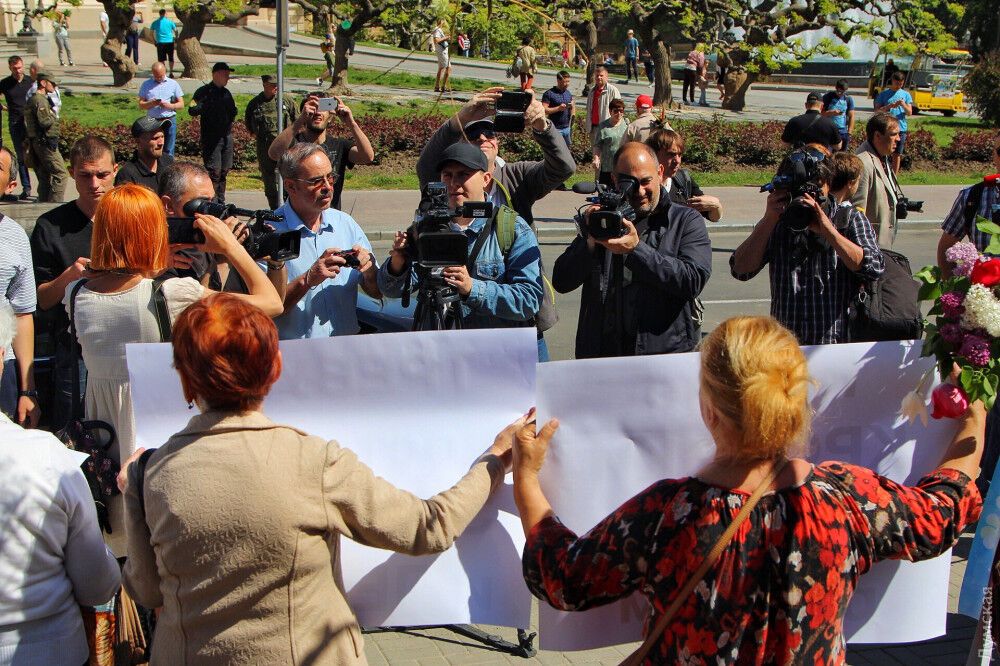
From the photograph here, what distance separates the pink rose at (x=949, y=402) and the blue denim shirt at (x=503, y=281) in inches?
67.7

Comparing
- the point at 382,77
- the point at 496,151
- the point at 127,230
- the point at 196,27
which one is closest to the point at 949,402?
the point at 127,230

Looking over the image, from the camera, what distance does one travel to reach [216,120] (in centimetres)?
1476

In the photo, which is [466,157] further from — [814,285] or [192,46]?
[192,46]

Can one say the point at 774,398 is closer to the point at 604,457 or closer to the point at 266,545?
the point at 604,457

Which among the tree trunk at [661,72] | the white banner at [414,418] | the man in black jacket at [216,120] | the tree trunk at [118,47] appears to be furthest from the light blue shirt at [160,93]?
the tree trunk at [661,72]

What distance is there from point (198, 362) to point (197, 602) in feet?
1.78

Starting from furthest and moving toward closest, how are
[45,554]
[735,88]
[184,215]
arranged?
[735,88] → [184,215] → [45,554]

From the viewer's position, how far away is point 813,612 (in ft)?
7.28

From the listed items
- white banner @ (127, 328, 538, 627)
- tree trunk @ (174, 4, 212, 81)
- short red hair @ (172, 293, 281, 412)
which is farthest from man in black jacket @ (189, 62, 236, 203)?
tree trunk @ (174, 4, 212, 81)

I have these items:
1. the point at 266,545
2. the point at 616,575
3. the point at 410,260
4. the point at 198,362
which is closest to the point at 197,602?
the point at 266,545

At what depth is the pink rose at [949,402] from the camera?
2.87 meters

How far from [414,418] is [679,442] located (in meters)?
0.75

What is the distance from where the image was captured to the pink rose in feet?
9.41

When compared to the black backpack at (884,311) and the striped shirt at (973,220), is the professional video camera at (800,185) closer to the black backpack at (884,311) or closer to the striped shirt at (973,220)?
the black backpack at (884,311)
